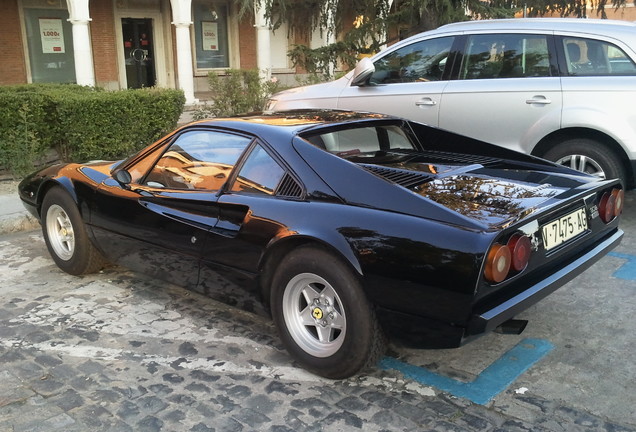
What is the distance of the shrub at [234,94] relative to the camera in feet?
32.8

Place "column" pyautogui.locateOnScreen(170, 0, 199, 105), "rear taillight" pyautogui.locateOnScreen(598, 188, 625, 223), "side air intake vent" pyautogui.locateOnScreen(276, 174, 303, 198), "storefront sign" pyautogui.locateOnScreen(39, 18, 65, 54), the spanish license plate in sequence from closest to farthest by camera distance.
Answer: the spanish license plate
"side air intake vent" pyautogui.locateOnScreen(276, 174, 303, 198)
"rear taillight" pyautogui.locateOnScreen(598, 188, 625, 223)
"column" pyautogui.locateOnScreen(170, 0, 199, 105)
"storefront sign" pyautogui.locateOnScreen(39, 18, 65, 54)

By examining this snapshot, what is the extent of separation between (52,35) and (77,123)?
1218 cm

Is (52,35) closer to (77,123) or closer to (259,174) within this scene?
(77,123)

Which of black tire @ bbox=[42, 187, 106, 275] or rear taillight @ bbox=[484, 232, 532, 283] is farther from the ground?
rear taillight @ bbox=[484, 232, 532, 283]

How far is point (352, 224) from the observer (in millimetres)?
3123

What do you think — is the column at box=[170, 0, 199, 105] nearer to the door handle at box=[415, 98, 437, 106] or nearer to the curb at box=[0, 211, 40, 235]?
the curb at box=[0, 211, 40, 235]

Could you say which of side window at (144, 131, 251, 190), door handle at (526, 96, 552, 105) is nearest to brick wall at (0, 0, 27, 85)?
side window at (144, 131, 251, 190)

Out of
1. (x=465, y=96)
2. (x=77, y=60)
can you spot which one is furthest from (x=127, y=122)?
(x=77, y=60)

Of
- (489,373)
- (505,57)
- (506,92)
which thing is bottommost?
(489,373)

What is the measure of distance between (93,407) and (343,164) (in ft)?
5.93

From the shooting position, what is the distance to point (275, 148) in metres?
3.60

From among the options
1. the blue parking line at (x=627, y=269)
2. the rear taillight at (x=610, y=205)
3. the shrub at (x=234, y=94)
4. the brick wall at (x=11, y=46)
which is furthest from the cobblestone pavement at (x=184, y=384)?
the brick wall at (x=11, y=46)

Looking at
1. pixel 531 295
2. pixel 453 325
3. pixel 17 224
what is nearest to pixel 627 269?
pixel 531 295

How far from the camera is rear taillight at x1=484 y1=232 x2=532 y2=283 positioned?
2.82m
